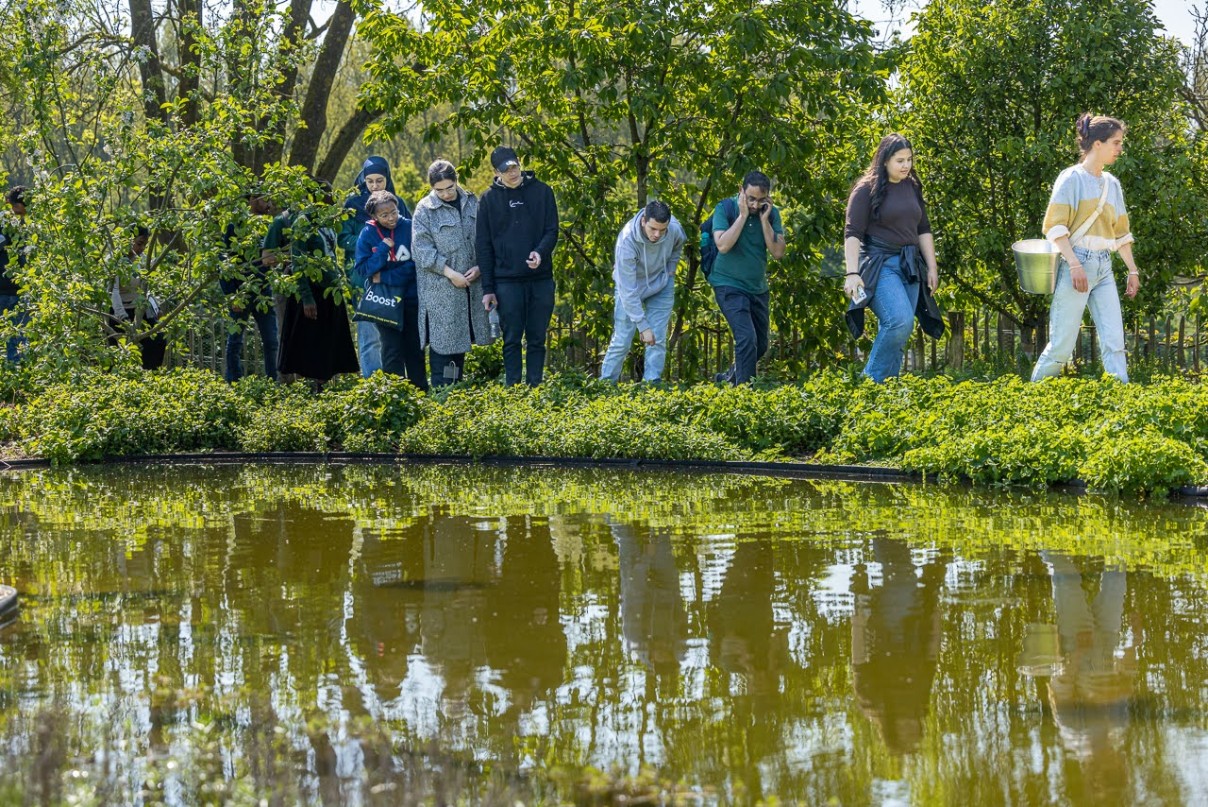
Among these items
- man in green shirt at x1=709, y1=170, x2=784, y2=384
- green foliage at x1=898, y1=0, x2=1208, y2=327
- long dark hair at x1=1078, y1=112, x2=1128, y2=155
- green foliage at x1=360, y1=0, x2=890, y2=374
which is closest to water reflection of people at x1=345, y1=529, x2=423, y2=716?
long dark hair at x1=1078, y1=112, x2=1128, y2=155

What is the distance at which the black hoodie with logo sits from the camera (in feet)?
47.7

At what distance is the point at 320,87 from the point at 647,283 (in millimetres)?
8911

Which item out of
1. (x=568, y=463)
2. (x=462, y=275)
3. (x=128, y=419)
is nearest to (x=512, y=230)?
(x=462, y=275)


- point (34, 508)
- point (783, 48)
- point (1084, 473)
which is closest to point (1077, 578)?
point (1084, 473)

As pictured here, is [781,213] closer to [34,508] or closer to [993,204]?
[993,204]

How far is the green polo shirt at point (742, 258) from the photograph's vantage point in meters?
14.4

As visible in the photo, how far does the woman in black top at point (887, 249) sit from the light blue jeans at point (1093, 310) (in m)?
1.11

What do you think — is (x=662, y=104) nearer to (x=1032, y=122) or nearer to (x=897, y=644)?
(x=1032, y=122)

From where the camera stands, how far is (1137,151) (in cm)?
1592

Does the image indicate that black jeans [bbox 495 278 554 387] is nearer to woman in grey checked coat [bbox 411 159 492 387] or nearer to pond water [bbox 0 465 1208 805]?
woman in grey checked coat [bbox 411 159 492 387]

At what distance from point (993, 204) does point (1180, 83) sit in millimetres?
2114

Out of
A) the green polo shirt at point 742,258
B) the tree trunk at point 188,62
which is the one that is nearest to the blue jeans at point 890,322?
the green polo shirt at point 742,258

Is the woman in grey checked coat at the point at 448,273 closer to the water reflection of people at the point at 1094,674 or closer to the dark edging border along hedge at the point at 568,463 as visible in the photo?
the dark edging border along hedge at the point at 568,463

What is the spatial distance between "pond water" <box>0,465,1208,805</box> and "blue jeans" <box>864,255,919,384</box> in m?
3.58
